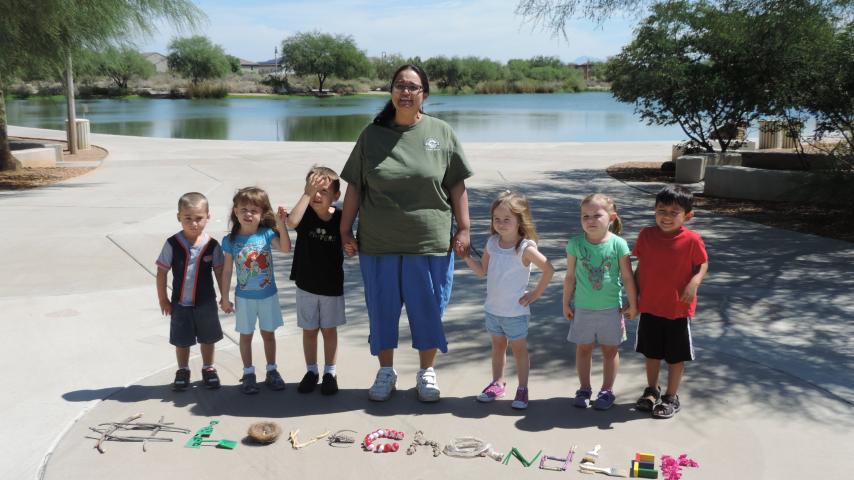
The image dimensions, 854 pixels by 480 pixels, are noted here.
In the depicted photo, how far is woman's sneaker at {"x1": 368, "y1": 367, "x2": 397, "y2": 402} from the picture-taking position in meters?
4.58

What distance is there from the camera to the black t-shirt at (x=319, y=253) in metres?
4.66

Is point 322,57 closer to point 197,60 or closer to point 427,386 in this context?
point 197,60

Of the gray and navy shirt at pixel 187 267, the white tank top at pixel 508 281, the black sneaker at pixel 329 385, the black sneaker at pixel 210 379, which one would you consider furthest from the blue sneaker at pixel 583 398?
the gray and navy shirt at pixel 187 267

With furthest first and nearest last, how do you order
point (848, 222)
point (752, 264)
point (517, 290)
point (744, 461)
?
point (848, 222), point (752, 264), point (517, 290), point (744, 461)

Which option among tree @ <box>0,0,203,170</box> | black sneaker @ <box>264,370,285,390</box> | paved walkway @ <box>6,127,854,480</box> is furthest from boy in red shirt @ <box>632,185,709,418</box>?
tree @ <box>0,0,203,170</box>

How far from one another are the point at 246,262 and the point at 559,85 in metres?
107

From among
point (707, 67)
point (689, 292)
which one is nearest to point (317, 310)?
point (689, 292)

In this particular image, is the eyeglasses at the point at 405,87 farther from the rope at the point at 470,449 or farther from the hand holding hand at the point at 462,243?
the rope at the point at 470,449

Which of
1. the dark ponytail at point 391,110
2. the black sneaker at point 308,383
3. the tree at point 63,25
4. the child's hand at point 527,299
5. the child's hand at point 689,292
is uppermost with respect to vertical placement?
the tree at point 63,25

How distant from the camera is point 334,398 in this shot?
4.64 metres

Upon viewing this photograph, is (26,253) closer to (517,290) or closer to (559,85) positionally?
(517,290)

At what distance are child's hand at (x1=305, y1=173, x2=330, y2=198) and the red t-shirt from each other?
5.62ft

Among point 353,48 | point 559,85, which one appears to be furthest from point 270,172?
point 353,48

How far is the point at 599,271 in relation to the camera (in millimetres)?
4363
